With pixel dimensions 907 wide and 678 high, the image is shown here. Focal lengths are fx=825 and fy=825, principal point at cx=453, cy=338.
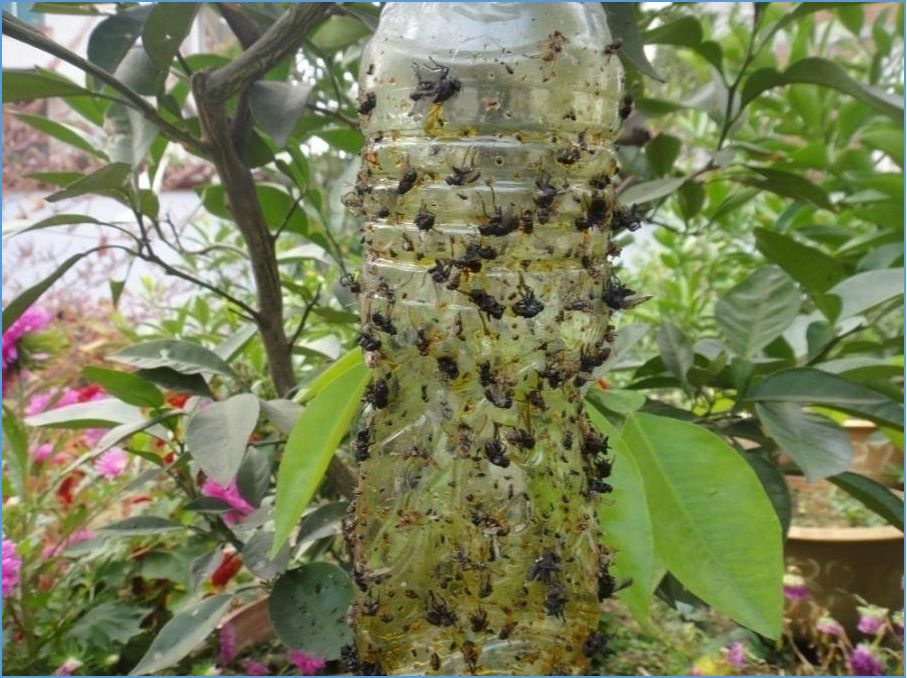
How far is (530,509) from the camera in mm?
374

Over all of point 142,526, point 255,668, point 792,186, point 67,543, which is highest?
point 792,186

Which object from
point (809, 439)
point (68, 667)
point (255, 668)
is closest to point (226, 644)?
point (255, 668)

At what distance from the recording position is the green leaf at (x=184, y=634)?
0.60 m

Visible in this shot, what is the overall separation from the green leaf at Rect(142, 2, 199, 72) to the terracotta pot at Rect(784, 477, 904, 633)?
3.43ft

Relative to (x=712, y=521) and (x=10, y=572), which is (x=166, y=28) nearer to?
(x=712, y=521)

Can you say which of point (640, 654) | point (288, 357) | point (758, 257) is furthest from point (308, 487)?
point (758, 257)

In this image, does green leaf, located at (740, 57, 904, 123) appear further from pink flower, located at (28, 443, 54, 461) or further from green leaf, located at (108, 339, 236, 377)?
pink flower, located at (28, 443, 54, 461)

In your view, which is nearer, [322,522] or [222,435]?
[222,435]

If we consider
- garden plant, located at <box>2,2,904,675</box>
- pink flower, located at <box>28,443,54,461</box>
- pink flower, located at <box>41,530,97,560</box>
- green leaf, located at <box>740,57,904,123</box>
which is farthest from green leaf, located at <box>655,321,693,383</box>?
pink flower, located at <box>28,443,54,461</box>

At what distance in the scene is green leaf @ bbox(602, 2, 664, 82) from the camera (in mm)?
523

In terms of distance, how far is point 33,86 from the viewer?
0.59m

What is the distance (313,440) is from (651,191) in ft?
1.41

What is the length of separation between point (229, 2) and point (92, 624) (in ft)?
2.10

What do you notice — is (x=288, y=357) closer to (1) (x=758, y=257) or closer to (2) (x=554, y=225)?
(2) (x=554, y=225)
